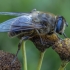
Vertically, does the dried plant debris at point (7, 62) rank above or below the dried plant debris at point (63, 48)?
below

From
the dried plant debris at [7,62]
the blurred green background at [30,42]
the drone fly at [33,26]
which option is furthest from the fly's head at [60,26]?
the blurred green background at [30,42]

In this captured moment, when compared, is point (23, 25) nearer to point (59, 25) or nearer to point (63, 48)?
point (59, 25)

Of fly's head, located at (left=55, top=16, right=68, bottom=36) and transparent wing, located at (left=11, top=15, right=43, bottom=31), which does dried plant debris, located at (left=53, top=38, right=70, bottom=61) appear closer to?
fly's head, located at (left=55, top=16, right=68, bottom=36)

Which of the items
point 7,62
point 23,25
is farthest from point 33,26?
point 7,62

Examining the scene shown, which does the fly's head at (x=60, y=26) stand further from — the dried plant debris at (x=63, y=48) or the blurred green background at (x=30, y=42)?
the blurred green background at (x=30, y=42)

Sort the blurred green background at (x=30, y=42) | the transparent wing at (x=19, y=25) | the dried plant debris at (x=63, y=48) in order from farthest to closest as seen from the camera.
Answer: the blurred green background at (x=30, y=42)
the transparent wing at (x=19, y=25)
the dried plant debris at (x=63, y=48)

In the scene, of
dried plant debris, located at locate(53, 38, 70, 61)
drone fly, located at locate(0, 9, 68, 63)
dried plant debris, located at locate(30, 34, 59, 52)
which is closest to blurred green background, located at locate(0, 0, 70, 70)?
drone fly, located at locate(0, 9, 68, 63)

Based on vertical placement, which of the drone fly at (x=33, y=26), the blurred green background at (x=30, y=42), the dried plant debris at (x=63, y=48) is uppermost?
the drone fly at (x=33, y=26)
